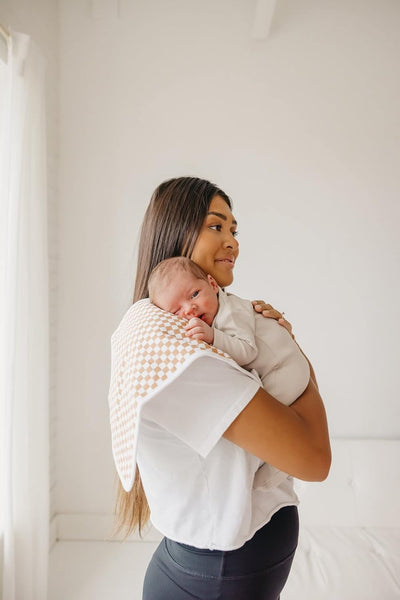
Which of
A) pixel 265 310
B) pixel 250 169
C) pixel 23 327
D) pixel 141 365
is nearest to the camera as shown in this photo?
pixel 141 365

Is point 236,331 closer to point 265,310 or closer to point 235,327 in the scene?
point 235,327

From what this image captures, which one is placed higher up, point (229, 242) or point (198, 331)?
point (229, 242)

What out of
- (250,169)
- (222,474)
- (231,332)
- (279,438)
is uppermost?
(250,169)

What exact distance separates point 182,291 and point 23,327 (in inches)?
42.3

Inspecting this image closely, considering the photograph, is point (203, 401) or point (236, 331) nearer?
point (203, 401)

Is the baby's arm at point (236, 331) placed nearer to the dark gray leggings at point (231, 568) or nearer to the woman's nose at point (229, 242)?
the woman's nose at point (229, 242)

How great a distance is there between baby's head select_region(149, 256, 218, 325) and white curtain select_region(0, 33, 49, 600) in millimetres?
973

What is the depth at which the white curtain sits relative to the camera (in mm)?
1675

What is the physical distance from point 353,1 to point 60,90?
1714mm

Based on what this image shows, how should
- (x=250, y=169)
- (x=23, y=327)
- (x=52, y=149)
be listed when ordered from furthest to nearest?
(x=250, y=169)
(x=52, y=149)
(x=23, y=327)

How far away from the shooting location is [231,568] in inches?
31.5

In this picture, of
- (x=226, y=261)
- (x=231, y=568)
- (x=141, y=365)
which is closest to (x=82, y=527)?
(x=231, y=568)

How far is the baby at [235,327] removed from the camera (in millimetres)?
829

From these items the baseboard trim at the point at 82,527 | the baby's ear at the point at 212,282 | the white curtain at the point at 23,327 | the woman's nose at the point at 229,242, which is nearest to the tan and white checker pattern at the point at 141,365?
the baby's ear at the point at 212,282
